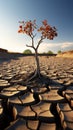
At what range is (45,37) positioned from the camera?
14.2ft

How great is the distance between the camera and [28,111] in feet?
8.13

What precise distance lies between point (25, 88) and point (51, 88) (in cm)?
50

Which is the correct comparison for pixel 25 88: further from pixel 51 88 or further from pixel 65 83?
pixel 65 83

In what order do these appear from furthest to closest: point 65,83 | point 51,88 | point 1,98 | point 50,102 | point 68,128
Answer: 1. point 65,83
2. point 51,88
3. point 1,98
4. point 50,102
5. point 68,128

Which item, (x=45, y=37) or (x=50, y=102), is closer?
(x=50, y=102)

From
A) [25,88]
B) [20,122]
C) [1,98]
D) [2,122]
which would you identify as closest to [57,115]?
[20,122]

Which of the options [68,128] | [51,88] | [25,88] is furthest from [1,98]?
[68,128]

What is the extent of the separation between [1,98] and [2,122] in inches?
34.3

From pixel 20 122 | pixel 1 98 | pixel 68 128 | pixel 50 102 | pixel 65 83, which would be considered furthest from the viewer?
pixel 65 83

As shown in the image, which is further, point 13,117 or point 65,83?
point 65,83

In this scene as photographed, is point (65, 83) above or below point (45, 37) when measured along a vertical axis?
below

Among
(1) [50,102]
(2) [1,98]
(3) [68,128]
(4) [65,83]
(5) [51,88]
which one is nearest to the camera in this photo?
(3) [68,128]

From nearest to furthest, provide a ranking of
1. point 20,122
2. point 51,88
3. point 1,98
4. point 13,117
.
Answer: point 20,122
point 13,117
point 1,98
point 51,88

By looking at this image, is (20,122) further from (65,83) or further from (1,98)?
(65,83)
